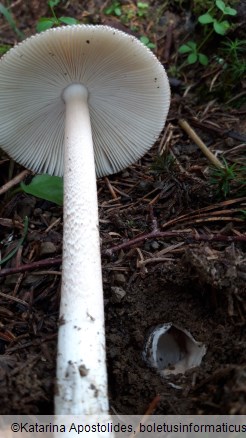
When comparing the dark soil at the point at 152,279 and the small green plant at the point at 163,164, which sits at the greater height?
the small green plant at the point at 163,164

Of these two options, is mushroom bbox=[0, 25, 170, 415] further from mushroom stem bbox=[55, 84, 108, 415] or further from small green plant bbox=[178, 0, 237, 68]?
small green plant bbox=[178, 0, 237, 68]

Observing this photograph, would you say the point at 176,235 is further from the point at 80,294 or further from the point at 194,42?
the point at 194,42

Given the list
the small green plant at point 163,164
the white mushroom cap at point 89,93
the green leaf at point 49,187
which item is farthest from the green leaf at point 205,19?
the green leaf at point 49,187

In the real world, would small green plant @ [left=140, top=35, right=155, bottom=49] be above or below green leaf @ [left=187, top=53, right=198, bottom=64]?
above

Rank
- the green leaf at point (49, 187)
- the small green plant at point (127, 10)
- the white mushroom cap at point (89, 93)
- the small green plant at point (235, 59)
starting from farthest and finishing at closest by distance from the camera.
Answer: the small green plant at point (127, 10) < the small green plant at point (235, 59) < the green leaf at point (49, 187) < the white mushroom cap at point (89, 93)

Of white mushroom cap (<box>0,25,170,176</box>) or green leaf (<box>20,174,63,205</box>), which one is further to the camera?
green leaf (<box>20,174,63,205</box>)

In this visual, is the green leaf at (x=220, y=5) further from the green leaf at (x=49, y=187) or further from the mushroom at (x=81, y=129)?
the green leaf at (x=49, y=187)

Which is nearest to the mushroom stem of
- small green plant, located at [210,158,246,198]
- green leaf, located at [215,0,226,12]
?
small green plant, located at [210,158,246,198]
